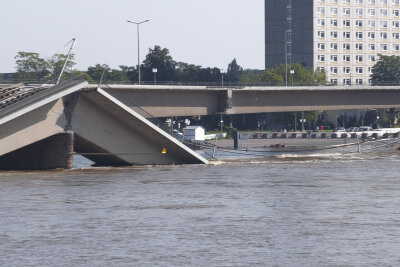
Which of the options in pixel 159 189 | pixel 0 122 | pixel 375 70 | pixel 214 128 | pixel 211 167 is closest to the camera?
pixel 159 189

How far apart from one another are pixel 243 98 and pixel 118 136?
72.1 ft

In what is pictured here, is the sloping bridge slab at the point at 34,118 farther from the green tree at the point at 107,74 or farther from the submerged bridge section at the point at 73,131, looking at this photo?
the green tree at the point at 107,74

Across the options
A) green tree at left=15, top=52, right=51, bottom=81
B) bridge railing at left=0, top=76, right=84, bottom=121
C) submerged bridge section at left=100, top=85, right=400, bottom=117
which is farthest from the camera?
green tree at left=15, top=52, right=51, bottom=81

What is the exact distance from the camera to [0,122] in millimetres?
49656

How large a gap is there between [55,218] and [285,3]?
156100 mm

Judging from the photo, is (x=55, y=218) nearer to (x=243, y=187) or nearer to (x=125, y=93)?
(x=243, y=187)

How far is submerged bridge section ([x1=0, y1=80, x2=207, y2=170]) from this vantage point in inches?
2071

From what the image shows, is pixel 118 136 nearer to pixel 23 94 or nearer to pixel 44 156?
pixel 44 156

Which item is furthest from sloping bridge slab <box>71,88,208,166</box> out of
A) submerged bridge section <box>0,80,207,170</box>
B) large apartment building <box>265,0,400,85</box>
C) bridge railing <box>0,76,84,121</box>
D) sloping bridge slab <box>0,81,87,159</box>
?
large apartment building <box>265,0,400,85</box>

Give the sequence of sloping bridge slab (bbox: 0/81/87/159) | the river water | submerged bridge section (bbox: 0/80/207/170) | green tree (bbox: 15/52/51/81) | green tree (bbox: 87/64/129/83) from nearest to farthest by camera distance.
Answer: the river water, sloping bridge slab (bbox: 0/81/87/159), submerged bridge section (bbox: 0/80/207/170), green tree (bbox: 15/52/51/81), green tree (bbox: 87/64/129/83)

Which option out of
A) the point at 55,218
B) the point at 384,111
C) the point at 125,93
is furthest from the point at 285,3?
the point at 55,218

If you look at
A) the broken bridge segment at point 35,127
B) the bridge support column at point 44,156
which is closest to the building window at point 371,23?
the broken bridge segment at point 35,127

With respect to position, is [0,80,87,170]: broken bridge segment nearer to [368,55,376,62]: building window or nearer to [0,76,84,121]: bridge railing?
[0,76,84,121]: bridge railing

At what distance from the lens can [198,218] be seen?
113 ft
